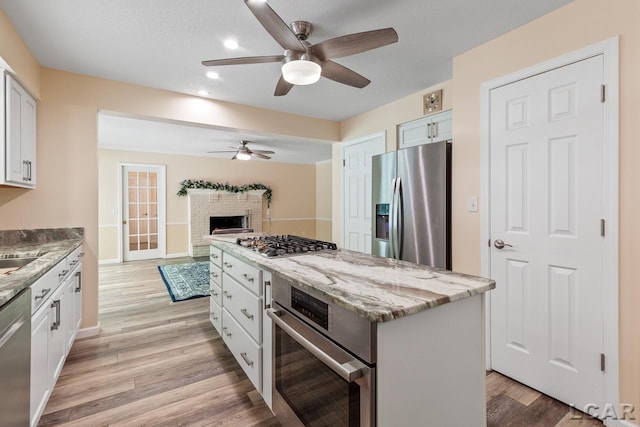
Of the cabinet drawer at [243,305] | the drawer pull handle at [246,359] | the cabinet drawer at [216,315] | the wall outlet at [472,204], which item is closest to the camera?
the cabinet drawer at [243,305]

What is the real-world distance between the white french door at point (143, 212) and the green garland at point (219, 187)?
0.45 meters

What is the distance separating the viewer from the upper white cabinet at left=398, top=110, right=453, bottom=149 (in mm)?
2984

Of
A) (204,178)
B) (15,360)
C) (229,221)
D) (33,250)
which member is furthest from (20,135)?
(229,221)

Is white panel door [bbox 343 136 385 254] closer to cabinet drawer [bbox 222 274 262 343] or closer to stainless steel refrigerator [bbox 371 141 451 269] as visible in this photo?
stainless steel refrigerator [bbox 371 141 451 269]

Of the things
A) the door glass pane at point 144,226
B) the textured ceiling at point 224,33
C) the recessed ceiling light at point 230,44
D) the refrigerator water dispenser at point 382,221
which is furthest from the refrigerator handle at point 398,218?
the door glass pane at point 144,226

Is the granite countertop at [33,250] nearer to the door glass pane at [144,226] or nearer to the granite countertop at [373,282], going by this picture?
the granite countertop at [373,282]

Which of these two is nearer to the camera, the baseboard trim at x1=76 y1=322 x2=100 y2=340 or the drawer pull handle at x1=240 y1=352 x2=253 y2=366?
the drawer pull handle at x1=240 y1=352 x2=253 y2=366

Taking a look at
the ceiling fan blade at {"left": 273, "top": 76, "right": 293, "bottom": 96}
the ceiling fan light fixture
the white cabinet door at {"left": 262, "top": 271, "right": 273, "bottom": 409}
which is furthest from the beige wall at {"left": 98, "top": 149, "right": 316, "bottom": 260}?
the white cabinet door at {"left": 262, "top": 271, "right": 273, "bottom": 409}

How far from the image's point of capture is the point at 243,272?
6.31 ft

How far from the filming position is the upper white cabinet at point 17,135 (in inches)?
77.5

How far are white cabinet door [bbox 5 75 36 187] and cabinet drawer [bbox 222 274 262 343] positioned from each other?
1652mm

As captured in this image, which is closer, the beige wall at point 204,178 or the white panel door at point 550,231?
the white panel door at point 550,231

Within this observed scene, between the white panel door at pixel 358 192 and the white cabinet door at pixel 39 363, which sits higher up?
the white panel door at pixel 358 192

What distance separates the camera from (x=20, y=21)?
77.0 inches
